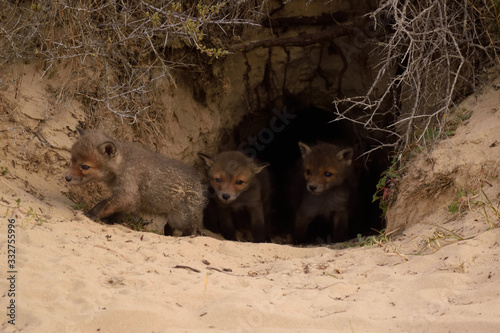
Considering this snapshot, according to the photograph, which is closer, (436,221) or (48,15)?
(436,221)

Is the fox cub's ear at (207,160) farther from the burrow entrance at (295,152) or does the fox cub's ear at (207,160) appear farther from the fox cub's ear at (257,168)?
the burrow entrance at (295,152)

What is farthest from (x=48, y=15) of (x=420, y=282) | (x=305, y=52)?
(x=420, y=282)

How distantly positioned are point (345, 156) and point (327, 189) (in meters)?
0.52

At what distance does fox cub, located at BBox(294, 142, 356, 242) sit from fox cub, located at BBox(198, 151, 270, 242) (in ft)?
1.82

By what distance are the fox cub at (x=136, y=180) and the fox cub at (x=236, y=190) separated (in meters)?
0.75

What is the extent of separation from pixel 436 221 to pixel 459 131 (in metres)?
1.01

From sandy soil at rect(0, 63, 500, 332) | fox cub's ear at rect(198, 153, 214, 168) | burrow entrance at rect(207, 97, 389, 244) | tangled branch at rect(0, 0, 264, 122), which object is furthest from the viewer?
burrow entrance at rect(207, 97, 389, 244)

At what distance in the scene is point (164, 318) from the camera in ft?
8.59

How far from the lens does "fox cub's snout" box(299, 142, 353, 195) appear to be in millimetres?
6422

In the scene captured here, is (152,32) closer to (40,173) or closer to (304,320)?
(40,173)

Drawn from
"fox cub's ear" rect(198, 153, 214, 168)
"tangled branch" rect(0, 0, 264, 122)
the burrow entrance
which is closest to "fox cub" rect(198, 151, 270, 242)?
"fox cub's ear" rect(198, 153, 214, 168)

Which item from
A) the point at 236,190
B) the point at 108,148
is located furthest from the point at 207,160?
the point at 108,148

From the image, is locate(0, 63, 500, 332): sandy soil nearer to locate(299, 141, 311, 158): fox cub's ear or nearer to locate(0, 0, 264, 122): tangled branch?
locate(0, 0, 264, 122): tangled branch

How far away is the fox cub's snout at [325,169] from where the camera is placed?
21.1ft
